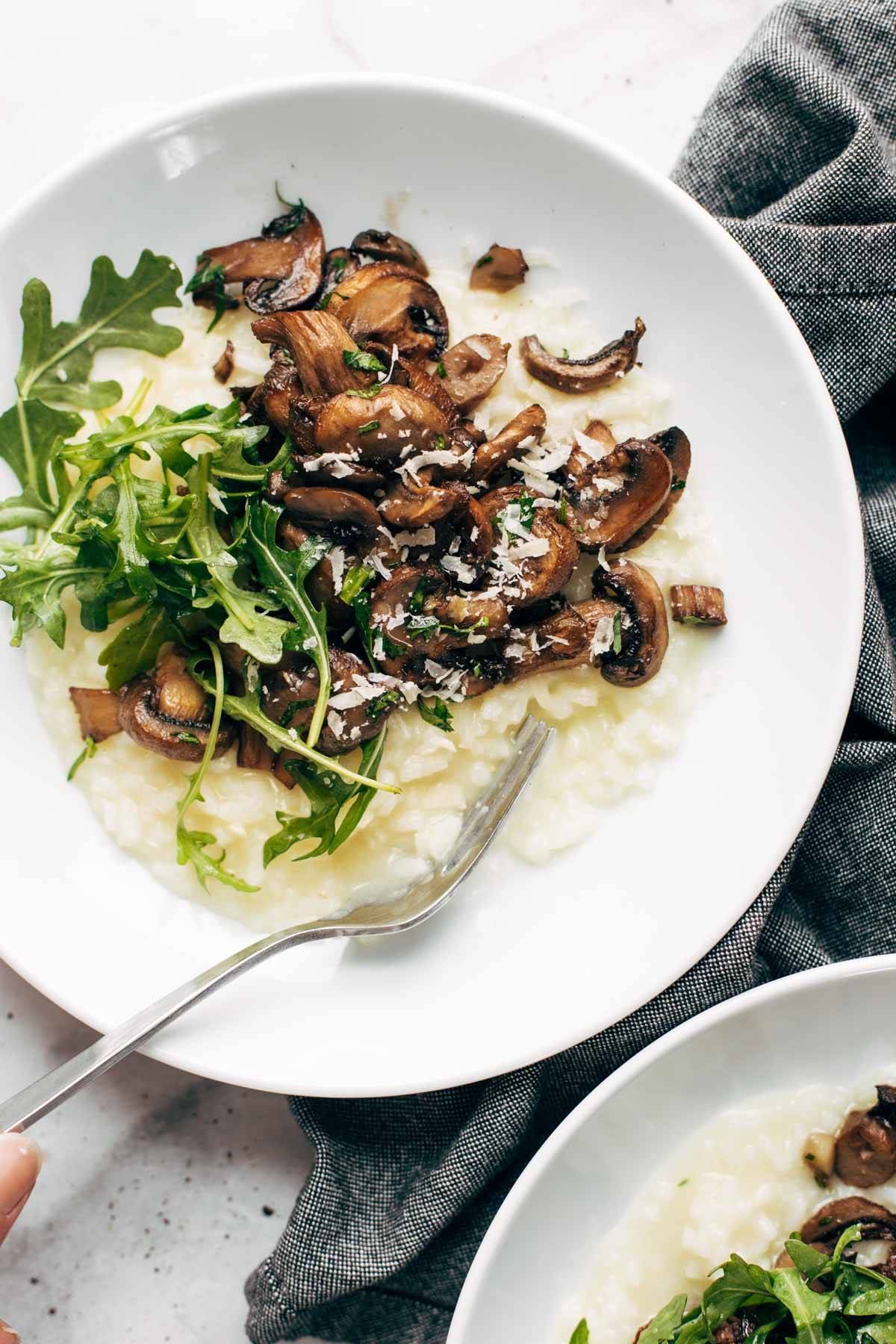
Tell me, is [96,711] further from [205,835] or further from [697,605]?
[697,605]

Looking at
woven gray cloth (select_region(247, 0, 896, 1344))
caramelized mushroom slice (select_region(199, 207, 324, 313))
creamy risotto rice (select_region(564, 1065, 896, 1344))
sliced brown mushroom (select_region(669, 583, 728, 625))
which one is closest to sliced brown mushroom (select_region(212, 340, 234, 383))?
caramelized mushroom slice (select_region(199, 207, 324, 313))

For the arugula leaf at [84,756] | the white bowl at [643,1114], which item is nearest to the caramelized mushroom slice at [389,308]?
the arugula leaf at [84,756]

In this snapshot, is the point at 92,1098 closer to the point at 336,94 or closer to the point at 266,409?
the point at 266,409

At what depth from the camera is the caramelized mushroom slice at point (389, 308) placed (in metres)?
3.29

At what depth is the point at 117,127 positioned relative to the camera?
3.99m

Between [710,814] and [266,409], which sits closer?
[266,409]

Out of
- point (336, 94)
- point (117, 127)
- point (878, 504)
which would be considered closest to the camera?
point (336, 94)

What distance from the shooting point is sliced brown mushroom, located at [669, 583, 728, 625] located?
11.3ft

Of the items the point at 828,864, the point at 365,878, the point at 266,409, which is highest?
the point at 266,409

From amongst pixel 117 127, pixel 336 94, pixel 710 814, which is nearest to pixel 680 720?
pixel 710 814

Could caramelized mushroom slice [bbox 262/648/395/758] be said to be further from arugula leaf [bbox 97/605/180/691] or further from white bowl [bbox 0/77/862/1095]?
white bowl [bbox 0/77/862/1095]

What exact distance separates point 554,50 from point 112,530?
254cm

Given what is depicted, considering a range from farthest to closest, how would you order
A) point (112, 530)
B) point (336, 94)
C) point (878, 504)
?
1. point (878, 504)
2. point (336, 94)
3. point (112, 530)

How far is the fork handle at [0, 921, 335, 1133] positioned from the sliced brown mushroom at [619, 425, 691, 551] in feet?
5.02
